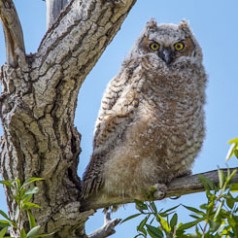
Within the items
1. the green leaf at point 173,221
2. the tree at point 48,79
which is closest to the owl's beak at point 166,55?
the tree at point 48,79

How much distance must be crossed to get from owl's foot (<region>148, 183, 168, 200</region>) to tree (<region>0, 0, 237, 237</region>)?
505 millimetres

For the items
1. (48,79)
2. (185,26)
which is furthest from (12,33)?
(185,26)

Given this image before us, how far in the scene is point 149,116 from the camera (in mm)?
3678

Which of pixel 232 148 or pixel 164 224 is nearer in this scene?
pixel 232 148

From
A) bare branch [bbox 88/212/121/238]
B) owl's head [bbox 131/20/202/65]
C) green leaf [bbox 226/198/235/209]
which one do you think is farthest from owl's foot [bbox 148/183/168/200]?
green leaf [bbox 226/198/235/209]

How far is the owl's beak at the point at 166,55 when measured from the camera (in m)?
4.04

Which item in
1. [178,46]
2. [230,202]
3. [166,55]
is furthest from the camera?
[178,46]

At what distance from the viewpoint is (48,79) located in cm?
290

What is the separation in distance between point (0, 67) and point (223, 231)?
1.38 metres

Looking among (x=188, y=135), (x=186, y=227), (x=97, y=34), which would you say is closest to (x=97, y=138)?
(x=188, y=135)

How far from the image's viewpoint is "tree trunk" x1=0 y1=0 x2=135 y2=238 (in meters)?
2.84

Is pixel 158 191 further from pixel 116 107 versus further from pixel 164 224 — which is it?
pixel 164 224

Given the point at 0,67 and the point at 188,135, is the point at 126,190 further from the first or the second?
the point at 0,67

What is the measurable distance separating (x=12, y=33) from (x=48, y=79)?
258mm
